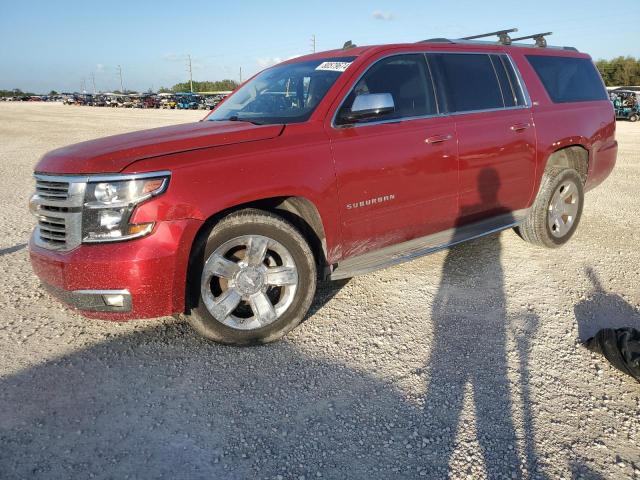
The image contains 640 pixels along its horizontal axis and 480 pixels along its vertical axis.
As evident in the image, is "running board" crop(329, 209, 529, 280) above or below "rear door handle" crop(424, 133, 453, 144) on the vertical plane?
below

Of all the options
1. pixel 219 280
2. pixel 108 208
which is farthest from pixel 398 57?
pixel 108 208

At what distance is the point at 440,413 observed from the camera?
2.66 metres

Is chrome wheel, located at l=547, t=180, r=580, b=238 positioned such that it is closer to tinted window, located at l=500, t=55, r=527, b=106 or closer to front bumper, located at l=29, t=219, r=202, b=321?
tinted window, located at l=500, t=55, r=527, b=106

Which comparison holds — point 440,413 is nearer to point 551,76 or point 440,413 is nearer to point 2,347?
point 2,347

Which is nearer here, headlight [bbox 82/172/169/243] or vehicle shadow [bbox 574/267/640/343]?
headlight [bbox 82/172/169/243]

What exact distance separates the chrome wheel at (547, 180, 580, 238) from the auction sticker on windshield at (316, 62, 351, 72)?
2.68 metres

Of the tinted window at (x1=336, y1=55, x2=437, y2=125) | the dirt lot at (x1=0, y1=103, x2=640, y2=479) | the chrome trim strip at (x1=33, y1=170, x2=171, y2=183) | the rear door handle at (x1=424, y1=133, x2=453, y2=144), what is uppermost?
Result: the tinted window at (x1=336, y1=55, x2=437, y2=125)

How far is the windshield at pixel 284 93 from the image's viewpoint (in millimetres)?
3730

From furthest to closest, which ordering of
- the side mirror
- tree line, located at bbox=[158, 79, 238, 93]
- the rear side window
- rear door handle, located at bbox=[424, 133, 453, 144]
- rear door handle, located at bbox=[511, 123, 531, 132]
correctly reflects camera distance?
1. tree line, located at bbox=[158, 79, 238, 93]
2. the rear side window
3. rear door handle, located at bbox=[511, 123, 531, 132]
4. rear door handle, located at bbox=[424, 133, 453, 144]
5. the side mirror

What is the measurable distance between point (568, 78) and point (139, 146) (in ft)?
14.9

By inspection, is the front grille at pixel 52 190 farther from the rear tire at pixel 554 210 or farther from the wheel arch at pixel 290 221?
the rear tire at pixel 554 210

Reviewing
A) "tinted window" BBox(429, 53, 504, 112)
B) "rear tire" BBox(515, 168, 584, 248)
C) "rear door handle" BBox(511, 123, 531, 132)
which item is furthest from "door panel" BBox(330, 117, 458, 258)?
"rear tire" BBox(515, 168, 584, 248)

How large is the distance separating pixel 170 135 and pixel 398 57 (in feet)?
6.16

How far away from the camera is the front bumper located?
290 centimetres
